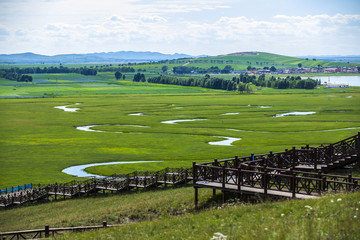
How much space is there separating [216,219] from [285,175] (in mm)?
5076

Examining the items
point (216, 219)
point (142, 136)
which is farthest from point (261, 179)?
point (142, 136)

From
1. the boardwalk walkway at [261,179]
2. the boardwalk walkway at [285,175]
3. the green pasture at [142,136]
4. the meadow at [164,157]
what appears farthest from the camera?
the green pasture at [142,136]

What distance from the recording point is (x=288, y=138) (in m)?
78.9

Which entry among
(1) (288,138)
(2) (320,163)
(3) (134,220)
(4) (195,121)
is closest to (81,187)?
(3) (134,220)

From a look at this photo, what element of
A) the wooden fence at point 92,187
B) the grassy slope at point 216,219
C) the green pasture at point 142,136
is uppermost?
the grassy slope at point 216,219

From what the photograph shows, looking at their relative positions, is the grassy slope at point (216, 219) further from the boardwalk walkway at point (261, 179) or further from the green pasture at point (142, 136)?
the green pasture at point (142, 136)

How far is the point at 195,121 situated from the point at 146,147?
35.5 metres

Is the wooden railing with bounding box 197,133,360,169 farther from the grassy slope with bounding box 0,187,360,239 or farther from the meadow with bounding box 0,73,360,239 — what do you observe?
the grassy slope with bounding box 0,187,360,239

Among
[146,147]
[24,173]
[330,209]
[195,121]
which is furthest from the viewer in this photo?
[195,121]

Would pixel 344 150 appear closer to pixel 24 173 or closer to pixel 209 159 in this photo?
pixel 209 159

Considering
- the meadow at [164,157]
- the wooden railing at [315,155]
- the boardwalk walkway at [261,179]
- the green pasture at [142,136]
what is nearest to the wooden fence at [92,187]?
the boardwalk walkway at [261,179]

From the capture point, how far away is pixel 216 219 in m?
20.9

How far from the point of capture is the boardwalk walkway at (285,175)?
24.0 meters

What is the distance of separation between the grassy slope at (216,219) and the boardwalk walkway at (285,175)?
1112 mm
